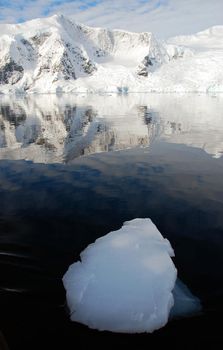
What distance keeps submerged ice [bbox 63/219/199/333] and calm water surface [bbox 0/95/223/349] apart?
0.23 metres

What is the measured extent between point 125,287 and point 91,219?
13.6ft

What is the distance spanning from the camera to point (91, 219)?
995 cm

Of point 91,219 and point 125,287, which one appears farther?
point 91,219

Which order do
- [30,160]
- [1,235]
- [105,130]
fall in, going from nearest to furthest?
[1,235] < [30,160] < [105,130]

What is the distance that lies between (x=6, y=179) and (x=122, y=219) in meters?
6.71

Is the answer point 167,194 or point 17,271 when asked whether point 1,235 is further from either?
point 167,194

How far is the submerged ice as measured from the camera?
5.48 metres

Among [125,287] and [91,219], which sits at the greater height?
[125,287]

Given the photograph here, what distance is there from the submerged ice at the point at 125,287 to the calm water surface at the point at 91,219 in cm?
23

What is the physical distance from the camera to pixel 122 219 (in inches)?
392

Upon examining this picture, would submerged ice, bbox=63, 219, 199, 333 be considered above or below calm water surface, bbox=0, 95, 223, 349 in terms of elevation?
above

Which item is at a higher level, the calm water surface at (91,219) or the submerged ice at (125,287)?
the submerged ice at (125,287)

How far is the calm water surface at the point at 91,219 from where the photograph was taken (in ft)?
18.2

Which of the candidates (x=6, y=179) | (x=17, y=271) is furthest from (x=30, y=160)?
(x=17, y=271)
